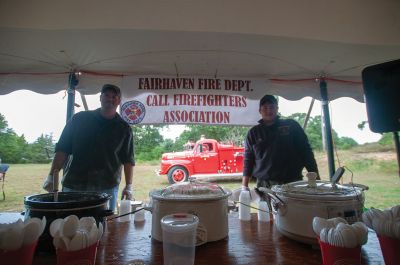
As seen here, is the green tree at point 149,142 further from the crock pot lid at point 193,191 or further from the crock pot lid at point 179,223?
the crock pot lid at point 179,223

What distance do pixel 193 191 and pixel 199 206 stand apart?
8cm

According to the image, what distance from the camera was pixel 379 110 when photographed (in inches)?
34.5

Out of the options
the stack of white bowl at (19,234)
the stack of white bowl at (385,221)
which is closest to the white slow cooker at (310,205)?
the stack of white bowl at (385,221)

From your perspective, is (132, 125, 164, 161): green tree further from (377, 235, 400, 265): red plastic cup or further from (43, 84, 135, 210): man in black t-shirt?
(377, 235, 400, 265): red plastic cup

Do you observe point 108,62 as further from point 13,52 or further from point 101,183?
point 101,183

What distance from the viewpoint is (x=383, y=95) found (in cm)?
85

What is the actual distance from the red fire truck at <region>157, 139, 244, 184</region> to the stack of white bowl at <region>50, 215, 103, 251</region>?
17.8ft

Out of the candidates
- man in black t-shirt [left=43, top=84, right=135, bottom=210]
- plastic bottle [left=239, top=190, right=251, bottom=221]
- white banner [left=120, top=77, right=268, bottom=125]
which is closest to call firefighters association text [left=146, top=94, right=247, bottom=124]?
white banner [left=120, top=77, right=268, bottom=125]

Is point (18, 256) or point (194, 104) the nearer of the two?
point (18, 256)

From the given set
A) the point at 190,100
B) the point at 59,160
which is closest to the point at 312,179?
the point at 190,100

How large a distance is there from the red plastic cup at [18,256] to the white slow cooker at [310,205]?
774 millimetres

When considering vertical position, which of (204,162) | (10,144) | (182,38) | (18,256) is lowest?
(18,256)

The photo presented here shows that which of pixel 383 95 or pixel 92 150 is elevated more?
pixel 383 95

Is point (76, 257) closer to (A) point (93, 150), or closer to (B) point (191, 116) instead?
(A) point (93, 150)
